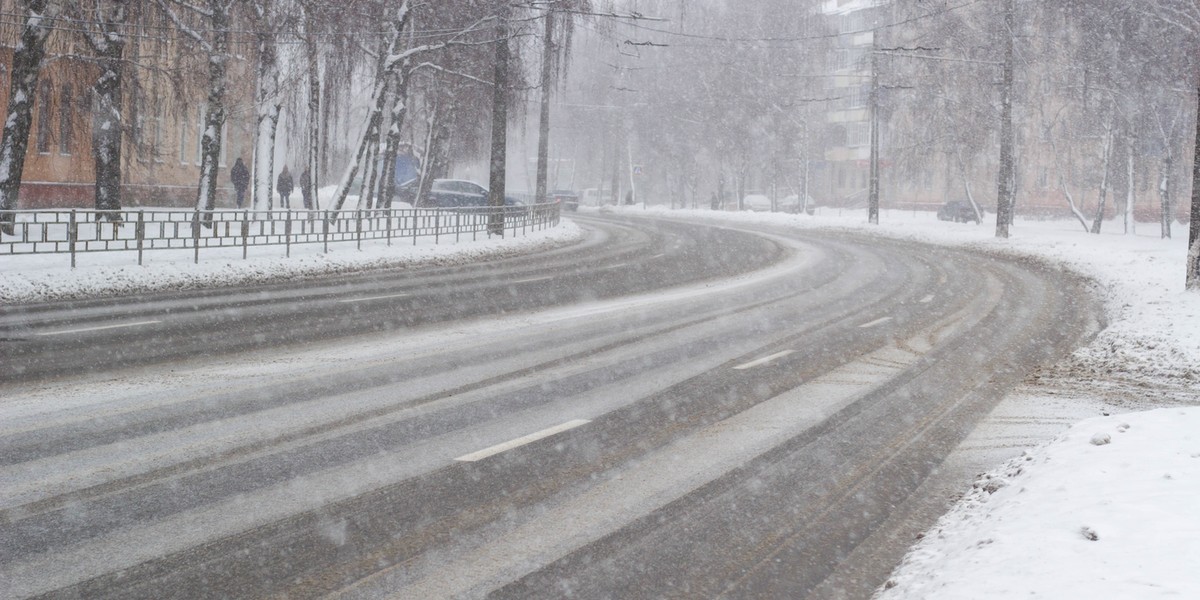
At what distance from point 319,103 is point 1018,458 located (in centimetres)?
2655

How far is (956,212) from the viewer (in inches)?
2360

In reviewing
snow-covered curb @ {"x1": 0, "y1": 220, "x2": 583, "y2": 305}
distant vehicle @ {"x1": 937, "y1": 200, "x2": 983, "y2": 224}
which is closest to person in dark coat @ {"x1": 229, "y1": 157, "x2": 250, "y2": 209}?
snow-covered curb @ {"x1": 0, "y1": 220, "x2": 583, "y2": 305}

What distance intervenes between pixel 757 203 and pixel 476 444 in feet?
210

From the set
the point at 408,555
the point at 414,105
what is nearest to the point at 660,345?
the point at 408,555

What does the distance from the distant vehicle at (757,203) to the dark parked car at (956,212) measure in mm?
12242

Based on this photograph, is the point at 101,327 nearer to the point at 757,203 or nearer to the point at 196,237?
the point at 196,237

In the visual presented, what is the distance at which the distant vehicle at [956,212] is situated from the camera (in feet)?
196

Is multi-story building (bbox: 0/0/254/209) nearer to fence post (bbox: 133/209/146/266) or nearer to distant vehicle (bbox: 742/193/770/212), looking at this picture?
fence post (bbox: 133/209/146/266)

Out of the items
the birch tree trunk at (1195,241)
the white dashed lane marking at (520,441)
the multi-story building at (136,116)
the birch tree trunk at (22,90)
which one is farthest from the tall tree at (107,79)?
the birch tree trunk at (1195,241)

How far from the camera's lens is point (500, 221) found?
102ft

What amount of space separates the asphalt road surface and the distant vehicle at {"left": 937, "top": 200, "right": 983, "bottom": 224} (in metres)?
46.5

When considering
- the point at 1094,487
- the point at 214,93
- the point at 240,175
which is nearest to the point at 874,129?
the point at 240,175

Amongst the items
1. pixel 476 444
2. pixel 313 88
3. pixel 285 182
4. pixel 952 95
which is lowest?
pixel 476 444

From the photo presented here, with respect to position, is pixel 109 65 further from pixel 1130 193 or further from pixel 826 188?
pixel 826 188
